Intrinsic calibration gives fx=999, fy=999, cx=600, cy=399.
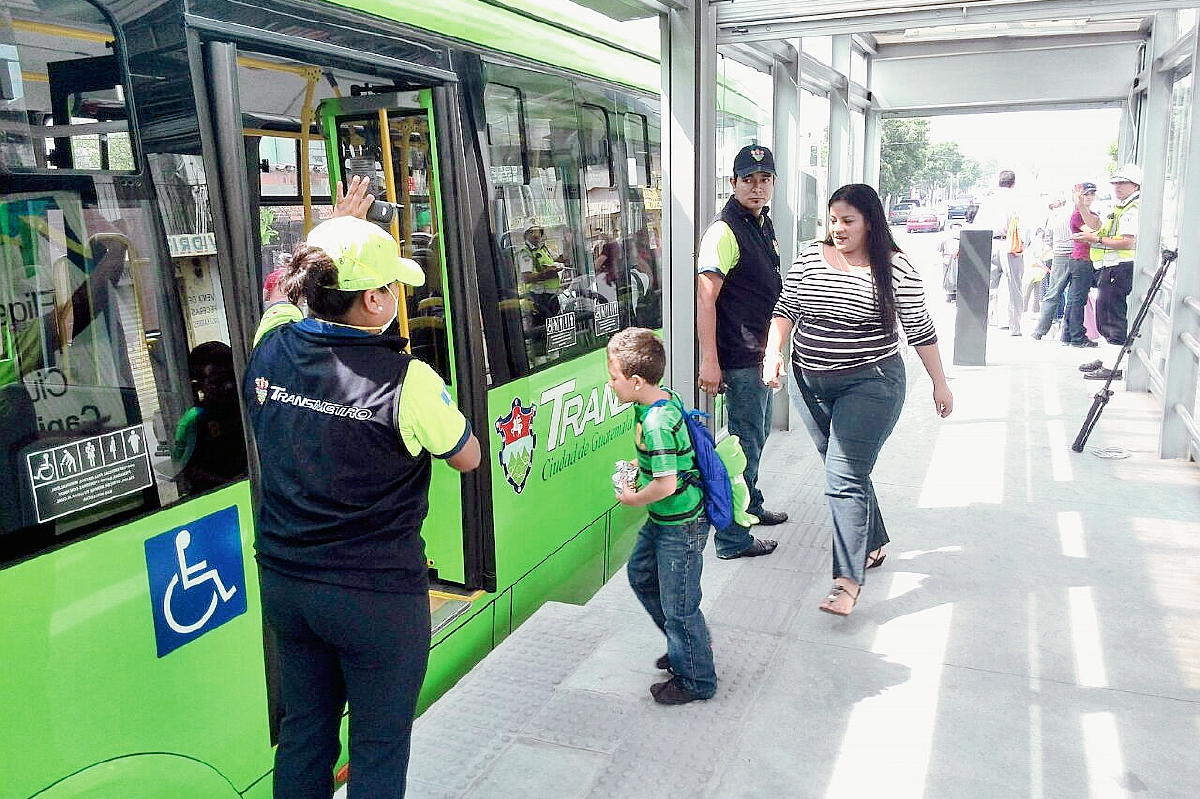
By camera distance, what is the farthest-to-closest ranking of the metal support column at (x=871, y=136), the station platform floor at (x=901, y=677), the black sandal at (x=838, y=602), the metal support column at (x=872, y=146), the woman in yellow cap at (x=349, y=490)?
the metal support column at (x=872, y=146), the metal support column at (x=871, y=136), the black sandal at (x=838, y=602), the station platform floor at (x=901, y=677), the woman in yellow cap at (x=349, y=490)

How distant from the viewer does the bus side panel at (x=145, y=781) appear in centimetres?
220

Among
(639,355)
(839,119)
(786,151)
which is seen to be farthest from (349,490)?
(839,119)

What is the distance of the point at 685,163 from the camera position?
497cm

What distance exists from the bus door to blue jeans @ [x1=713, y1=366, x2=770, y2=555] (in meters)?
1.38

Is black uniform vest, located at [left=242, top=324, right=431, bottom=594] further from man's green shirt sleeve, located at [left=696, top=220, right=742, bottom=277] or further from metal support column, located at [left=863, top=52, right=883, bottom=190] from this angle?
metal support column, located at [left=863, top=52, right=883, bottom=190]

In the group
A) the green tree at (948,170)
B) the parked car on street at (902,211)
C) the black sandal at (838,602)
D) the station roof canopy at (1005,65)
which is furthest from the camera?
the green tree at (948,170)

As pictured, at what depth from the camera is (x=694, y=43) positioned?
4805 mm

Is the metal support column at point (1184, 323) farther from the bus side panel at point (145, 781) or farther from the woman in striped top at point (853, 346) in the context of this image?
the bus side panel at point (145, 781)

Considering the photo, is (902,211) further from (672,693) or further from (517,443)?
(672,693)

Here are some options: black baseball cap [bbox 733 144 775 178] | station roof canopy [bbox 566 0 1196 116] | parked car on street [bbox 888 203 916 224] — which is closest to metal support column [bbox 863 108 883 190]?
station roof canopy [bbox 566 0 1196 116]

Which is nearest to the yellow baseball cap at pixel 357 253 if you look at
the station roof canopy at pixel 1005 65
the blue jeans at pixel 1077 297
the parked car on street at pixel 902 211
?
the station roof canopy at pixel 1005 65

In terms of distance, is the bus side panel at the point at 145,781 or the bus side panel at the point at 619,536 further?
the bus side panel at the point at 619,536

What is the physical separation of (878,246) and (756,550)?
1701mm

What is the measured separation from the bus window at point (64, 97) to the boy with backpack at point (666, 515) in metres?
1.51
